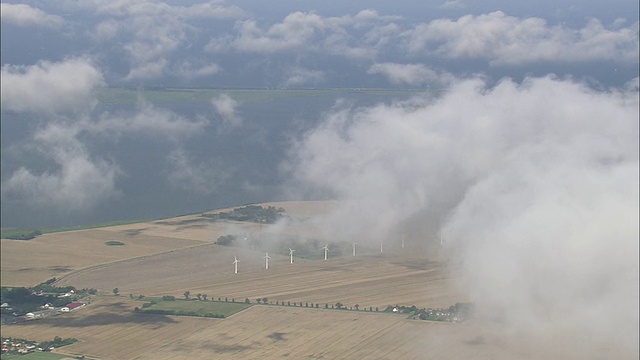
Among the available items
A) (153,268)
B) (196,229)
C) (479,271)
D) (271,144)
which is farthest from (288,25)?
(479,271)

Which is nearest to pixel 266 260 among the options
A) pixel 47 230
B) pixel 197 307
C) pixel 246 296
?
pixel 246 296

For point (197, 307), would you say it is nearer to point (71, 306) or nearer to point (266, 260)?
point (71, 306)

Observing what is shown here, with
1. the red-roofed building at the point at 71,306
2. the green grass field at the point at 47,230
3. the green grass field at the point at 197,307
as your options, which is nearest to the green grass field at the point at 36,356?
the red-roofed building at the point at 71,306

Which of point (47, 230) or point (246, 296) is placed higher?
point (47, 230)

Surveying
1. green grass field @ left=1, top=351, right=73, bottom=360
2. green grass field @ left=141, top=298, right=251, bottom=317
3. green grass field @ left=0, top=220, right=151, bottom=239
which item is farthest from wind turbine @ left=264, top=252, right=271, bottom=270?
green grass field @ left=1, top=351, right=73, bottom=360

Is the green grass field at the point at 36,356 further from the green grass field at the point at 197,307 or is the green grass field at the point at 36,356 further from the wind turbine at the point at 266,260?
the wind turbine at the point at 266,260

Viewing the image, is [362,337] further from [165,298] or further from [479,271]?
[165,298]
